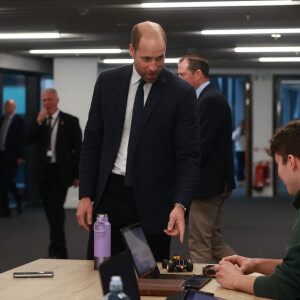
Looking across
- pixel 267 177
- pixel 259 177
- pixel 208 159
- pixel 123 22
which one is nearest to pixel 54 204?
pixel 208 159

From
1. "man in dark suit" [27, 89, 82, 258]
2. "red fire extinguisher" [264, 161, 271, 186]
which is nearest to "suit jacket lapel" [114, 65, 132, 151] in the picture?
"man in dark suit" [27, 89, 82, 258]

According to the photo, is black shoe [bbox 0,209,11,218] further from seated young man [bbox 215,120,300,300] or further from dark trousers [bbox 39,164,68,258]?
seated young man [bbox 215,120,300,300]

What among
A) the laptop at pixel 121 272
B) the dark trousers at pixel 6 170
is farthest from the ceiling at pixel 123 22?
the laptop at pixel 121 272

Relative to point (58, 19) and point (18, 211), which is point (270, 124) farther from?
point (58, 19)

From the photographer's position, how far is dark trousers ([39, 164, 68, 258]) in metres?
6.54

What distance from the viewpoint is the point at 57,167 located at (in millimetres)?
6562

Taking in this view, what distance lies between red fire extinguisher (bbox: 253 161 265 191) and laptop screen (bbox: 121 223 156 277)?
1216 centimetres

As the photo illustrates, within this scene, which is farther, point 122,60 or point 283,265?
point 122,60

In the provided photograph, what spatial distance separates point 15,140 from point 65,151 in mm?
4457

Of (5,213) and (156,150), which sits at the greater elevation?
(156,150)

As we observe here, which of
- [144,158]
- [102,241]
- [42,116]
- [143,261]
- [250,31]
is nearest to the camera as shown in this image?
[143,261]

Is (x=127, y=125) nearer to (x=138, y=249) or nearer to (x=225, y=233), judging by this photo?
(x=138, y=249)

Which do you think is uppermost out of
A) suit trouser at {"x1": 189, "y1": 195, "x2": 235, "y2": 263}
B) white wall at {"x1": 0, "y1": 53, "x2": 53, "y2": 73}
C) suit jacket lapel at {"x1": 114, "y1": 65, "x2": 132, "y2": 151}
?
white wall at {"x1": 0, "y1": 53, "x2": 53, "y2": 73}

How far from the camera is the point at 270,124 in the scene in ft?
48.0
